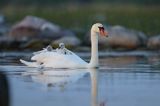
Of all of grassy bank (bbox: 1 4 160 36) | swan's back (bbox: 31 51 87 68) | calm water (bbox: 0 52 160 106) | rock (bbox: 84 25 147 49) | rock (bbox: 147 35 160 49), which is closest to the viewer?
calm water (bbox: 0 52 160 106)

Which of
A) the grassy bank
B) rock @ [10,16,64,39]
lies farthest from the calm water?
the grassy bank

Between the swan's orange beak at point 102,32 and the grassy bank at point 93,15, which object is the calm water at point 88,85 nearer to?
the swan's orange beak at point 102,32

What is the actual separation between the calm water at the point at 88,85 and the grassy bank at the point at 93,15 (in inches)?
577

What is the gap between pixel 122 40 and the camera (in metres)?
28.7

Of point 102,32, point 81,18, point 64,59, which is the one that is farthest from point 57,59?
point 81,18

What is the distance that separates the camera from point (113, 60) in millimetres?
22375

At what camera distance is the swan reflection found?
15.7m

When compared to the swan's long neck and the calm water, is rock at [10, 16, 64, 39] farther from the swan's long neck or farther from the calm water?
the swan's long neck

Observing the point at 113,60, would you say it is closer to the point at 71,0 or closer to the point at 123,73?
the point at 123,73

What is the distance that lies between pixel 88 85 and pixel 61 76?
4.96ft

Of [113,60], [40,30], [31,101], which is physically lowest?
[31,101]

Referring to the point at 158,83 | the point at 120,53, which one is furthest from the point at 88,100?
→ the point at 120,53

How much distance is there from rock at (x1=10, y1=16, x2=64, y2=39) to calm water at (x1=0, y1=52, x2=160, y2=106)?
29.7ft

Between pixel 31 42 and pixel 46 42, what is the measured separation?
646 mm
